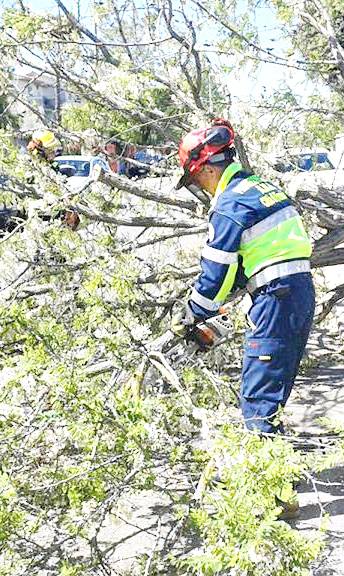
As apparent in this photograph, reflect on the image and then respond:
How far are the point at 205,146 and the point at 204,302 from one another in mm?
728

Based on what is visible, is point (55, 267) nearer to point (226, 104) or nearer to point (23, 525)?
point (226, 104)

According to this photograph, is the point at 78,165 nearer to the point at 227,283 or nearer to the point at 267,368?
the point at 227,283

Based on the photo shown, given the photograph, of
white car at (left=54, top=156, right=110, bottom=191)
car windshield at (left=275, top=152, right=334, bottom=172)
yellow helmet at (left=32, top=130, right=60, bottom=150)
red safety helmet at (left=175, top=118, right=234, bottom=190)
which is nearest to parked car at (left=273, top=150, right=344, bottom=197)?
car windshield at (left=275, top=152, right=334, bottom=172)

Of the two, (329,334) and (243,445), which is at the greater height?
(243,445)

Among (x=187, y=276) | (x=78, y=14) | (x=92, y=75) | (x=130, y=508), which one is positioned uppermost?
(x=78, y=14)

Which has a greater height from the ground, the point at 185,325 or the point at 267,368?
the point at 185,325

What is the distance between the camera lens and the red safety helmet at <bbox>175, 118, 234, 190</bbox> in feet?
11.2

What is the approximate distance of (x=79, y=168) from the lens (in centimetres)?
553

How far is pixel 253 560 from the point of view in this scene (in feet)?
5.99

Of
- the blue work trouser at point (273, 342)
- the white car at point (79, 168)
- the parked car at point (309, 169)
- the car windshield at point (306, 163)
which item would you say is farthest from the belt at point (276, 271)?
the white car at point (79, 168)

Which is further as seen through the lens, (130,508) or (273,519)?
(130,508)

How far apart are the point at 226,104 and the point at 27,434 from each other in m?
3.08

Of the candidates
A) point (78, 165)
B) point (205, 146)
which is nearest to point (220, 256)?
point (205, 146)

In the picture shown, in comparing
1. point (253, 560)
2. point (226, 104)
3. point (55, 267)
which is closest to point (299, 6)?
Answer: point (226, 104)
